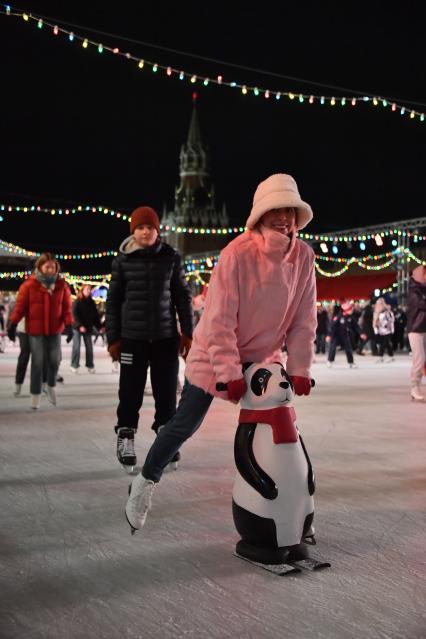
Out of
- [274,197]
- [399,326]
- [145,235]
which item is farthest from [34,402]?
[399,326]

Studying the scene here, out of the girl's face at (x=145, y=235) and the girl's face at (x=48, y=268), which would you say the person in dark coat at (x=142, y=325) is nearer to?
the girl's face at (x=145, y=235)

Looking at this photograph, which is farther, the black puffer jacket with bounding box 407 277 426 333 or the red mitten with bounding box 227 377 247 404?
the black puffer jacket with bounding box 407 277 426 333

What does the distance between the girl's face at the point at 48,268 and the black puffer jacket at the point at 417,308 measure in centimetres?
355

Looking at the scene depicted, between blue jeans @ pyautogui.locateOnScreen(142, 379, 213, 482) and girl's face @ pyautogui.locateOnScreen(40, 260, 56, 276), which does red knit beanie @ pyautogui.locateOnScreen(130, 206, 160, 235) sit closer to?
blue jeans @ pyautogui.locateOnScreen(142, 379, 213, 482)

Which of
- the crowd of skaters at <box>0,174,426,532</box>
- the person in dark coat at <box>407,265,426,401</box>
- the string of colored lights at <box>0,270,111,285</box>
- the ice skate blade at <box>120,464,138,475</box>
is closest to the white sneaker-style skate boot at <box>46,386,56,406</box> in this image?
the crowd of skaters at <box>0,174,426,532</box>

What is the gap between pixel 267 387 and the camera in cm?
281

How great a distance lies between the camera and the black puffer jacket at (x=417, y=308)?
8.12 metres

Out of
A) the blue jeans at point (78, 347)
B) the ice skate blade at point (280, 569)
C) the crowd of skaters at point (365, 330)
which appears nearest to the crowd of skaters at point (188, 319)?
the ice skate blade at point (280, 569)

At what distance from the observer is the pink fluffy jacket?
9.34ft

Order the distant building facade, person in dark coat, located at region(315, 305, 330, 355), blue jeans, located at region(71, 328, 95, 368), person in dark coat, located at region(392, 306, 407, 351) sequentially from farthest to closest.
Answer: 1. the distant building facade
2. person in dark coat, located at region(392, 306, 407, 351)
3. person in dark coat, located at region(315, 305, 330, 355)
4. blue jeans, located at region(71, 328, 95, 368)

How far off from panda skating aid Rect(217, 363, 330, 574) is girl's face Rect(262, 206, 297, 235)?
50cm

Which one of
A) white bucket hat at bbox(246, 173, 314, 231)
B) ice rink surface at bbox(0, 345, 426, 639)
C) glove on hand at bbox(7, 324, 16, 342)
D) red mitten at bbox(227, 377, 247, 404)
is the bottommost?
ice rink surface at bbox(0, 345, 426, 639)

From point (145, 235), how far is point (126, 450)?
121cm

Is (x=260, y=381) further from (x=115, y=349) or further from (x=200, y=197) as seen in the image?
(x=200, y=197)
